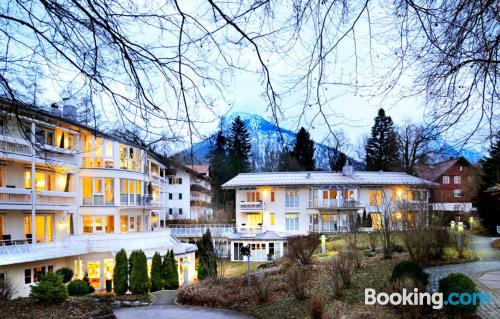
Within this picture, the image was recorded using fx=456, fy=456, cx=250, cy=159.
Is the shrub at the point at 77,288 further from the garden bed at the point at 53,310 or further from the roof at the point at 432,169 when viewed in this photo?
the roof at the point at 432,169

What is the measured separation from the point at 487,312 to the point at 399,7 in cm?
911

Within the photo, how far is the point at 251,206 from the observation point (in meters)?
43.3

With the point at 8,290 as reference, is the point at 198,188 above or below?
above

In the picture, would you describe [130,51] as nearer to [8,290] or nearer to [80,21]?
[80,21]

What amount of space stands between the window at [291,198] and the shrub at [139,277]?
22358mm

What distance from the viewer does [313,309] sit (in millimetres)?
12180

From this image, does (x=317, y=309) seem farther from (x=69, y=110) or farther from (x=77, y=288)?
(x=77, y=288)

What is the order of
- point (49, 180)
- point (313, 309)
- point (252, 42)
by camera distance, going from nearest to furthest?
1. point (252, 42)
2. point (313, 309)
3. point (49, 180)

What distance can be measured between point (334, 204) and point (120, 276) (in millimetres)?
24330

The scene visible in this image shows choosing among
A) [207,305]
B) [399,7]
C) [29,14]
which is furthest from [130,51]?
[207,305]

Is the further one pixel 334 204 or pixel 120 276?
pixel 334 204

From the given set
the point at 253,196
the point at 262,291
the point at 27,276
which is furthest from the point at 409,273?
the point at 253,196

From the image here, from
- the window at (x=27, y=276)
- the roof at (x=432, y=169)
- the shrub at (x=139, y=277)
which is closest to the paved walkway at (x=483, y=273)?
the roof at (x=432, y=169)

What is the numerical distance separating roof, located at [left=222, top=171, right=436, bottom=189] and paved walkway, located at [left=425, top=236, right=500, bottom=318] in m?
20.0
